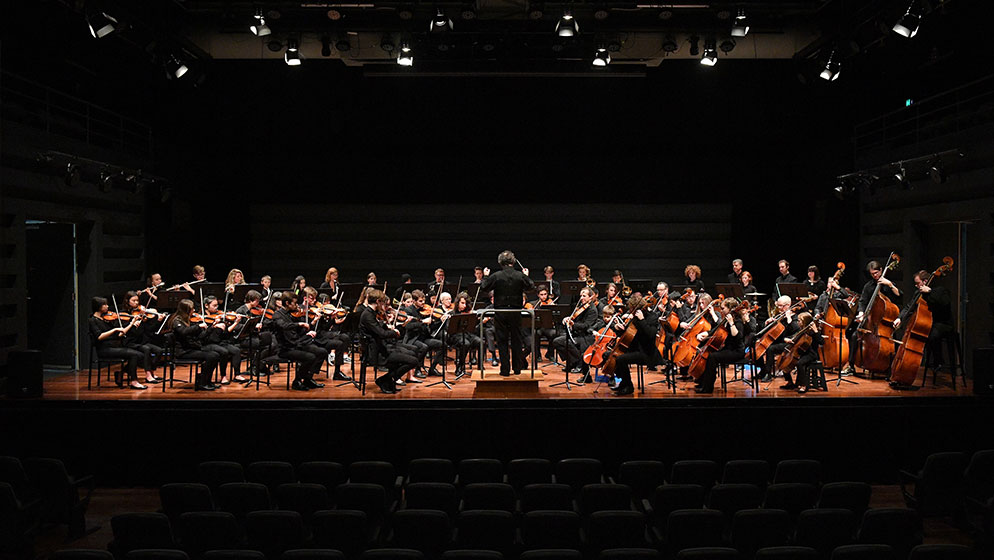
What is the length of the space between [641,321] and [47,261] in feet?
33.4

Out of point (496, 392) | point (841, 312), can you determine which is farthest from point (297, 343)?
point (841, 312)

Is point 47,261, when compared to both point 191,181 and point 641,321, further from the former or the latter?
point 641,321

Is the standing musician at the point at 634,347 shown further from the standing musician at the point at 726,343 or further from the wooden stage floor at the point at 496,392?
the standing musician at the point at 726,343

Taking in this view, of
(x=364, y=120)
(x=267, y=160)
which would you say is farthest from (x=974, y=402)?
(x=267, y=160)

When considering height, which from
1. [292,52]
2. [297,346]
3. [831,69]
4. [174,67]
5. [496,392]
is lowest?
[496,392]

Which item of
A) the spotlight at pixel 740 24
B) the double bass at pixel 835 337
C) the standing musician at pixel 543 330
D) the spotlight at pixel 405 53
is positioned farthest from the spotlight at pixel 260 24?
the double bass at pixel 835 337

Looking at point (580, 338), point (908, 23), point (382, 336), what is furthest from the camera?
point (580, 338)

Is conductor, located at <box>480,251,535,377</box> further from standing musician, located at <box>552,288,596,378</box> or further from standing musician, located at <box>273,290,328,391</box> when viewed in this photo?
standing musician, located at <box>273,290,328,391</box>

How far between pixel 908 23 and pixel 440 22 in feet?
21.4

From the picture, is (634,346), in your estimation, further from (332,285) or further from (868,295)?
(332,285)

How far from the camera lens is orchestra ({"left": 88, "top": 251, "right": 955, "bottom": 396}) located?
30.6 ft

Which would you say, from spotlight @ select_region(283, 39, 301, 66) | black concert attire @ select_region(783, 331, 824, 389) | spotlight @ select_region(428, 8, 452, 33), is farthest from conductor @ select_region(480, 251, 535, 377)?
spotlight @ select_region(283, 39, 301, 66)

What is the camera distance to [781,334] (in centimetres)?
962

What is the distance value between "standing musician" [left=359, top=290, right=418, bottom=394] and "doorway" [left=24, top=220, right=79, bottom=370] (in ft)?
20.0
